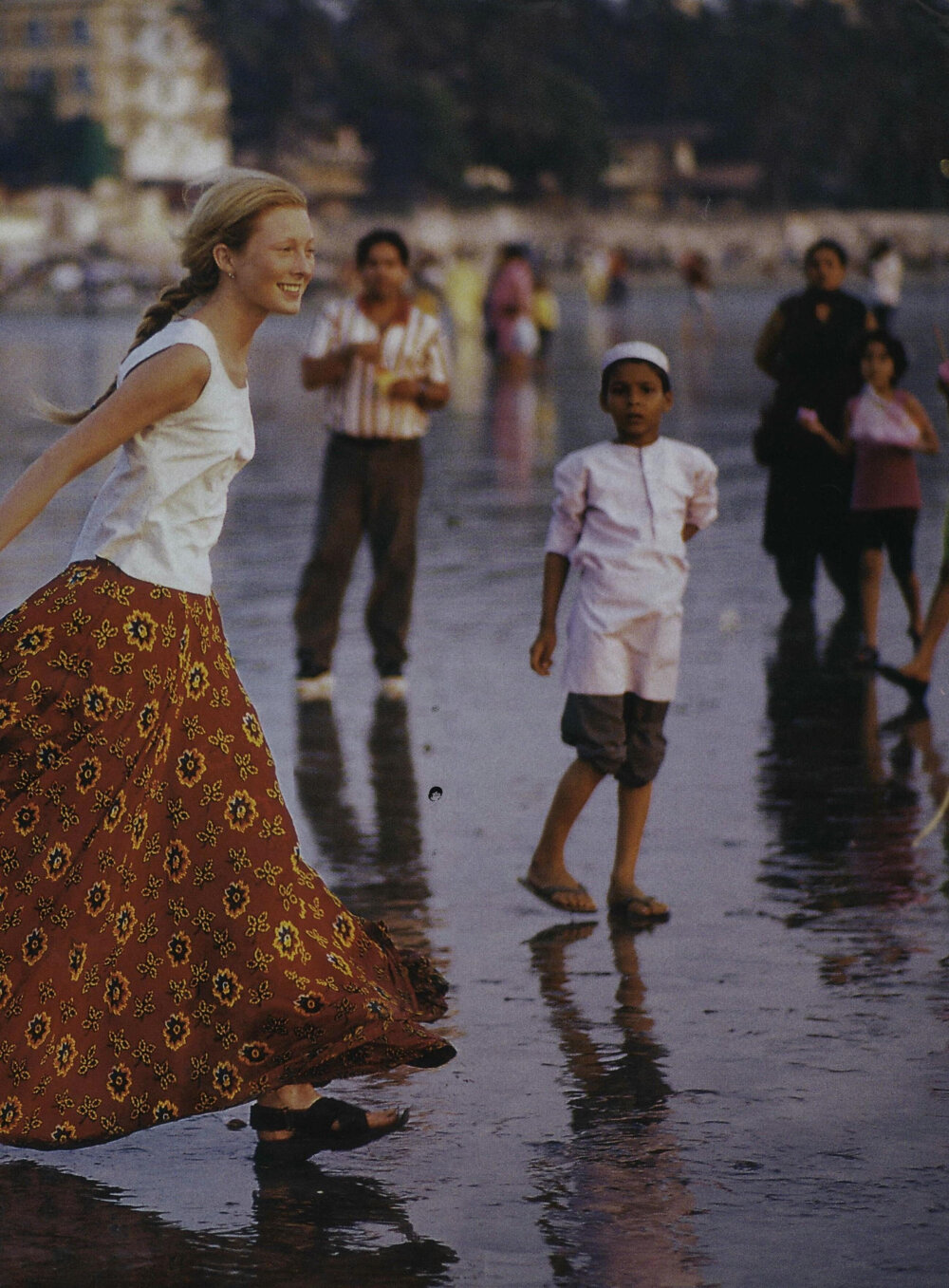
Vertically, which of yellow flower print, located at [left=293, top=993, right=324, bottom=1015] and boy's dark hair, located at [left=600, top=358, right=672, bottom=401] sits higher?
boy's dark hair, located at [left=600, top=358, right=672, bottom=401]

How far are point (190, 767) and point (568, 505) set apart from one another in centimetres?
203

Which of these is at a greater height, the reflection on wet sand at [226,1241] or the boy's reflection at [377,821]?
the boy's reflection at [377,821]

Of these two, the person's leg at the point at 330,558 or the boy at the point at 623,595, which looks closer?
the boy at the point at 623,595

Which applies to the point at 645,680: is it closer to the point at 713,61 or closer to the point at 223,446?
the point at 223,446

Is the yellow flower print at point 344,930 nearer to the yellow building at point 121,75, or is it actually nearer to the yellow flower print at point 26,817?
the yellow flower print at point 26,817

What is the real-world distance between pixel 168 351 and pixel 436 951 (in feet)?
6.64

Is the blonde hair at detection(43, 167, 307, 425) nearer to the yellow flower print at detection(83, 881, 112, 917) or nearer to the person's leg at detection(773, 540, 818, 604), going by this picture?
the yellow flower print at detection(83, 881, 112, 917)

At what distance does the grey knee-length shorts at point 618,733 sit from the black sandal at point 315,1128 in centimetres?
179

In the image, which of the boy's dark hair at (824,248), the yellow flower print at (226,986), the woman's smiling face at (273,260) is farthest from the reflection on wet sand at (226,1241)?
the boy's dark hair at (824,248)

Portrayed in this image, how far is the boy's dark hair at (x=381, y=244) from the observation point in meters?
9.00

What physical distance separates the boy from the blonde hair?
1.76 metres

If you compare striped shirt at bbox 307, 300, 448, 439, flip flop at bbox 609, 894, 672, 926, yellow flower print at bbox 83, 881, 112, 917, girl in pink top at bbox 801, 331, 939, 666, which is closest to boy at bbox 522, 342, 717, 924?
flip flop at bbox 609, 894, 672, 926

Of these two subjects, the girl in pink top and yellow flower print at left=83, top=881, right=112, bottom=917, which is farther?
the girl in pink top

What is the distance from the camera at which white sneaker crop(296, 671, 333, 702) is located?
9133 mm
